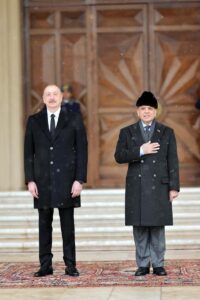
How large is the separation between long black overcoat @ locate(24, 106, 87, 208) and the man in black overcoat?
0.39 m

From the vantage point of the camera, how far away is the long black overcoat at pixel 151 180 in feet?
26.2

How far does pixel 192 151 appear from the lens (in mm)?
12242

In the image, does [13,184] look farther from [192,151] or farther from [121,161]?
[121,161]

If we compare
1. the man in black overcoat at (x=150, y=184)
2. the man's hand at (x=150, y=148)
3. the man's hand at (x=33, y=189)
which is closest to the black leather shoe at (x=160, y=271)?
the man in black overcoat at (x=150, y=184)

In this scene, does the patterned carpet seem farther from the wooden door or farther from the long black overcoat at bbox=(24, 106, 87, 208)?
the wooden door

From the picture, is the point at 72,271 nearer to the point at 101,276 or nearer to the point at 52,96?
the point at 101,276

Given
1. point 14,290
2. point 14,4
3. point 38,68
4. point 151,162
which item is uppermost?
point 14,4

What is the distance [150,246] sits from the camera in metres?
8.11

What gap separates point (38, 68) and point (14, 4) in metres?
0.92

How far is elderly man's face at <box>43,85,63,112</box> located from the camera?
8.04 m

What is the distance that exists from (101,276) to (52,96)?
5.45 feet

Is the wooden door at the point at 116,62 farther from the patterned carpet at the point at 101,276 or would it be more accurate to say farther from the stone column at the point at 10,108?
the patterned carpet at the point at 101,276

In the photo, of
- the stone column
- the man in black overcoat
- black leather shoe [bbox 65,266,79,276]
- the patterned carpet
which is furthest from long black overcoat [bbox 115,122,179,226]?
the stone column

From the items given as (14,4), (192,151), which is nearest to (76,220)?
(192,151)
